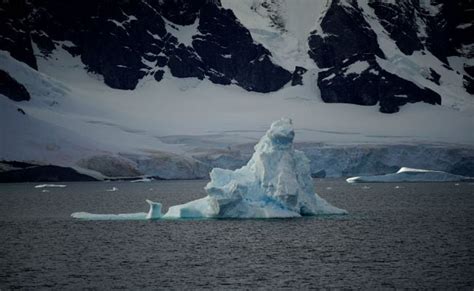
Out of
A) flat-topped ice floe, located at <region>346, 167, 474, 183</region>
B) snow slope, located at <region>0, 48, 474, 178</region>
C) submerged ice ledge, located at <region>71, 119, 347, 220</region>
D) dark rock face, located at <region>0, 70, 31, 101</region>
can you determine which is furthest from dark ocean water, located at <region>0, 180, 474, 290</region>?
dark rock face, located at <region>0, 70, 31, 101</region>

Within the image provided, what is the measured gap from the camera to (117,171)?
134125mm

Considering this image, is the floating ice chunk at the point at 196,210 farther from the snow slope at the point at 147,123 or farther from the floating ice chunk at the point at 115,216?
the snow slope at the point at 147,123

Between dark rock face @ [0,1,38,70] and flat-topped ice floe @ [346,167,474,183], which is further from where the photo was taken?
dark rock face @ [0,1,38,70]

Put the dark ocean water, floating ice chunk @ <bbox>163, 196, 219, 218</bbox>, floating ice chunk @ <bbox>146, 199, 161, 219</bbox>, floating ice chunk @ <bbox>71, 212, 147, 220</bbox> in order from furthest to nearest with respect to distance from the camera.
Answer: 1. floating ice chunk @ <bbox>71, 212, 147, 220</bbox>
2. floating ice chunk @ <bbox>146, 199, 161, 219</bbox>
3. floating ice chunk @ <bbox>163, 196, 219, 218</bbox>
4. the dark ocean water

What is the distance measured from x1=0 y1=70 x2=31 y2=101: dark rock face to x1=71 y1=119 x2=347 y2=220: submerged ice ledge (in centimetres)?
9364

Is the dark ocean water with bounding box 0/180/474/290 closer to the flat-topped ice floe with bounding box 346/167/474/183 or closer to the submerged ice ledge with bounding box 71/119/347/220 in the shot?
the submerged ice ledge with bounding box 71/119/347/220

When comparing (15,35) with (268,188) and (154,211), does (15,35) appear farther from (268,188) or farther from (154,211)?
(268,188)

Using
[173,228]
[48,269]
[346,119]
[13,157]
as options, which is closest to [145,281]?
[48,269]

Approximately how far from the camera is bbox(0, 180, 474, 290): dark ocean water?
39969 millimetres

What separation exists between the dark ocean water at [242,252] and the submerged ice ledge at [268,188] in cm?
97

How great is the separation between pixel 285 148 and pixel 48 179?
77.3 meters

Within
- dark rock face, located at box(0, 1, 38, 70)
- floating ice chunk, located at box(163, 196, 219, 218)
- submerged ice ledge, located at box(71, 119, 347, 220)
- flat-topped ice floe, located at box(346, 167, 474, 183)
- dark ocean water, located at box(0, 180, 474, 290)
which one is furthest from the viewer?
dark rock face, located at box(0, 1, 38, 70)

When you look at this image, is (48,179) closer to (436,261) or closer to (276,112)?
(276,112)

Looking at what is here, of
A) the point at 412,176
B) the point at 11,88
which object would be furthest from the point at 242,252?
the point at 11,88
